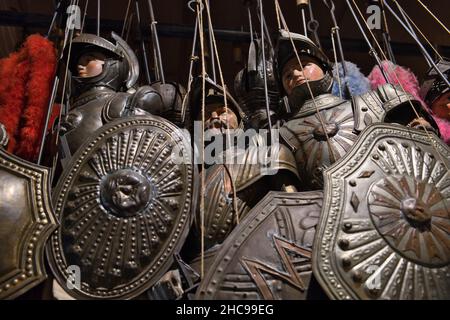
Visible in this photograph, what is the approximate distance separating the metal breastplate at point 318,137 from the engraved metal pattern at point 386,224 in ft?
0.62

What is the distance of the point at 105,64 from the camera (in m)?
1.83

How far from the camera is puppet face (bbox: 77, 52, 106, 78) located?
5.95 feet

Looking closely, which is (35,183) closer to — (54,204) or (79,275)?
(54,204)

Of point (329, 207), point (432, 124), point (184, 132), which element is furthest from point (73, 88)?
point (432, 124)

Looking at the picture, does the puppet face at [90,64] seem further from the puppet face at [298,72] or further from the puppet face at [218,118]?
the puppet face at [298,72]

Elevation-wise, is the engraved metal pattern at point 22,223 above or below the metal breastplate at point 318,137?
below

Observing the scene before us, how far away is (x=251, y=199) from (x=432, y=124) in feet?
2.06

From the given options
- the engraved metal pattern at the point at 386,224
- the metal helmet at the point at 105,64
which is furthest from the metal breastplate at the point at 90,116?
the engraved metal pattern at the point at 386,224

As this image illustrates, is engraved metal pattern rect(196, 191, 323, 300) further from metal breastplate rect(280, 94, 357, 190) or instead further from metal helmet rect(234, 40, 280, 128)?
metal helmet rect(234, 40, 280, 128)

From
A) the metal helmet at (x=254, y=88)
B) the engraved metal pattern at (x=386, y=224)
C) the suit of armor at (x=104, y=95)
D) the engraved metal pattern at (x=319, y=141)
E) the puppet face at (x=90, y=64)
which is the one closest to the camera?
the engraved metal pattern at (x=386, y=224)

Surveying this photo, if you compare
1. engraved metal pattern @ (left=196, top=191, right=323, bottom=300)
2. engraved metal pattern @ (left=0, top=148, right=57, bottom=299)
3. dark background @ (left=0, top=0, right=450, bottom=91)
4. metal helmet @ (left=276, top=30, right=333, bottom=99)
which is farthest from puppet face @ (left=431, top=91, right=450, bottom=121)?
engraved metal pattern @ (left=0, top=148, right=57, bottom=299)

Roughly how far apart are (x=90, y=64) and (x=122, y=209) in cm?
74

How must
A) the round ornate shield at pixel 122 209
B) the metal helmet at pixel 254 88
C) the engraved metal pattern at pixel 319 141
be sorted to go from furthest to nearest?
the metal helmet at pixel 254 88, the engraved metal pattern at pixel 319 141, the round ornate shield at pixel 122 209

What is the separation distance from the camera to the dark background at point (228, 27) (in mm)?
2436
